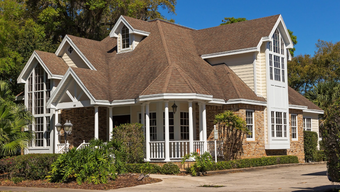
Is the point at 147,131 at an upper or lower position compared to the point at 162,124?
lower

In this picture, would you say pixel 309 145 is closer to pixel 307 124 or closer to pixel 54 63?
pixel 307 124

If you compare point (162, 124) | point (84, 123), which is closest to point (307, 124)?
point (162, 124)

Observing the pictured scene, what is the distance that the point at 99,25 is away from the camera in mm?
39812

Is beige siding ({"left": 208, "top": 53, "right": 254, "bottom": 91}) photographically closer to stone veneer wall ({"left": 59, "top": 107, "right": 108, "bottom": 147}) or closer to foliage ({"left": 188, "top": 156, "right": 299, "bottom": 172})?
foliage ({"left": 188, "top": 156, "right": 299, "bottom": 172})

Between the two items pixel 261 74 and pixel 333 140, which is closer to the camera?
pixel 333 140

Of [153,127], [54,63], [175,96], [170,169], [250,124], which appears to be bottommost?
[170,169]

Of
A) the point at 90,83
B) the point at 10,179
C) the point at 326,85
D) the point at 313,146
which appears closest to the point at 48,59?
the point at 90,83

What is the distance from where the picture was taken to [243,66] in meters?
26.0

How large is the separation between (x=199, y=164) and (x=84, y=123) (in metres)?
9.50

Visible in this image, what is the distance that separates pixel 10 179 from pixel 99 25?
23.7 metres

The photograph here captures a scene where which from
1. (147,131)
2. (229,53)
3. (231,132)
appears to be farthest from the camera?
(229,53)

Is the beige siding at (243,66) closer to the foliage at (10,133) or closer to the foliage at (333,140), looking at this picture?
the foliage at (10,133)

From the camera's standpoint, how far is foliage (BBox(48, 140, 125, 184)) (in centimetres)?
1594

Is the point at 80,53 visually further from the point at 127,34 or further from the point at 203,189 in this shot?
the point at 203,189
